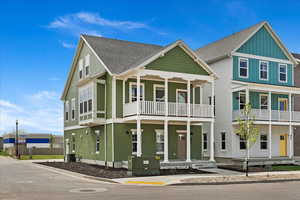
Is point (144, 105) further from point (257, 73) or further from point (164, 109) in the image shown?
point (257, 73)

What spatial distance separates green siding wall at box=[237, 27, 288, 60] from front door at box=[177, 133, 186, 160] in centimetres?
931

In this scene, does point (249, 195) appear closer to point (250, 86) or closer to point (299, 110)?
point (250, 86)

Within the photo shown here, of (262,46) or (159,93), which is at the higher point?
(262,46)

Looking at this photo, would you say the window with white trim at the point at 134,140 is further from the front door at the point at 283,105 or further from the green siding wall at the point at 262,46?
the front door at the point at 283,105

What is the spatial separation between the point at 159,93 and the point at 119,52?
16.5 ft

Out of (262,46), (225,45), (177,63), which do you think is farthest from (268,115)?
(177,63)

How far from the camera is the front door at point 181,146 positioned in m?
30.0

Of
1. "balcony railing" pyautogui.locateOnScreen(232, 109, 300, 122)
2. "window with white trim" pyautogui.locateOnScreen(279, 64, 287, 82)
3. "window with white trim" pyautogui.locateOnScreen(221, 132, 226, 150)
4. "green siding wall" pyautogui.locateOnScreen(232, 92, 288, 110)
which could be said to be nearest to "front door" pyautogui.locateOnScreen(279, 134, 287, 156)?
"balcony railing" pyautogui.locateOnScreen(232, 109, 300, 122)

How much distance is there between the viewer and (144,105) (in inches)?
1032

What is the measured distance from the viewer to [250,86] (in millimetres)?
31172

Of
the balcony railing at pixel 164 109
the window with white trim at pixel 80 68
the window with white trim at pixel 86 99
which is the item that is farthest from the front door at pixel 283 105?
the window with white trim at pixel 80 68

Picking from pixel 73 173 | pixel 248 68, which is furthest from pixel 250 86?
pixel 73 173

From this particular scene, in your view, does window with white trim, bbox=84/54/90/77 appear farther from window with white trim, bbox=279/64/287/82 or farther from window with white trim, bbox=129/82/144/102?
window with white trim, bbox=279/64/287/82

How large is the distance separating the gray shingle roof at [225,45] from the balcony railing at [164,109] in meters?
7.20
